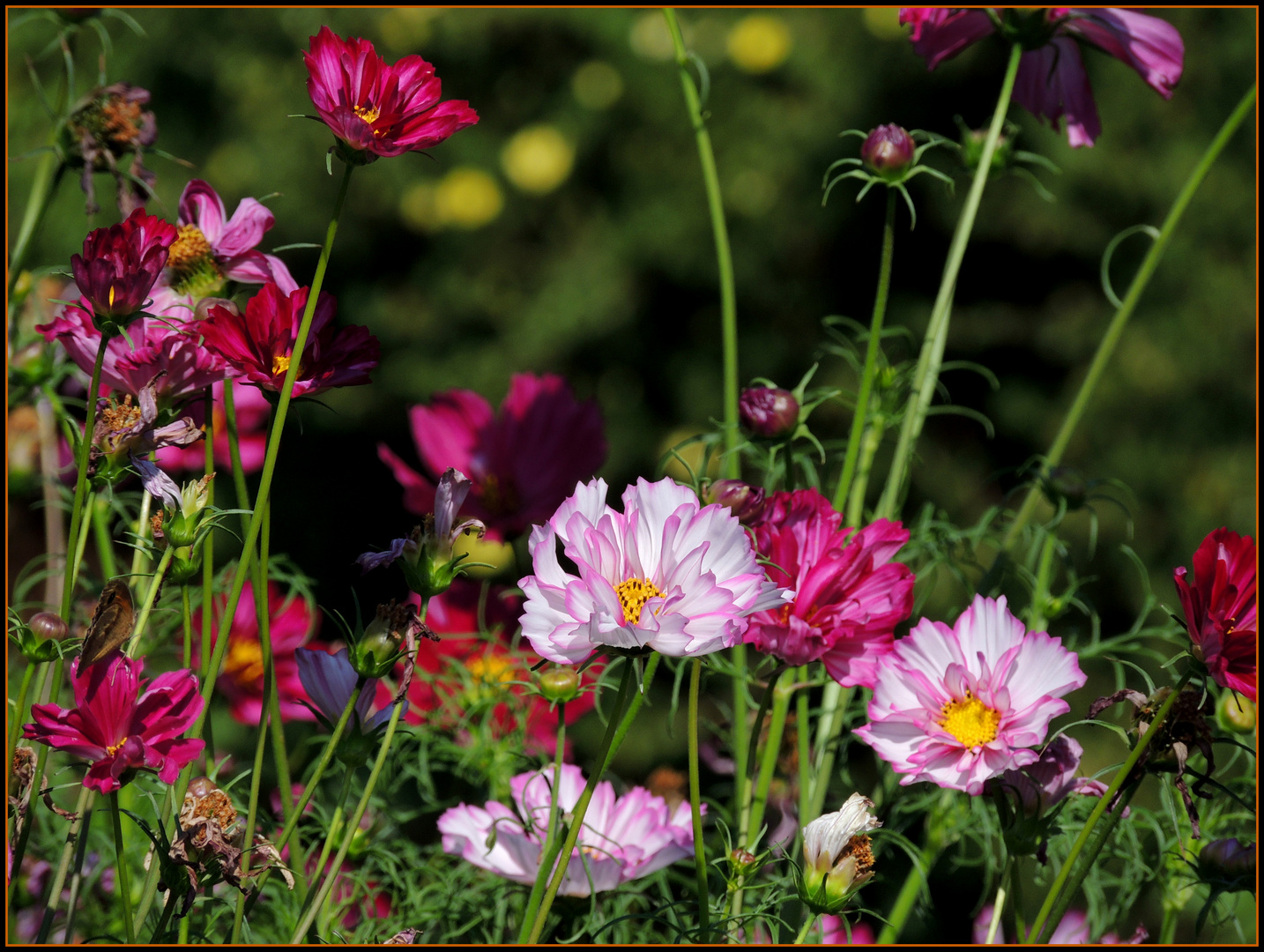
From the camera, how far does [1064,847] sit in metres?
0.47

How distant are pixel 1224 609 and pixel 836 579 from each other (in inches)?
4.2

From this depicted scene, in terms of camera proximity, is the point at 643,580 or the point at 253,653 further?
the point at 253,653

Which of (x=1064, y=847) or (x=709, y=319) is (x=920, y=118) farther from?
(x=1064, y=847)

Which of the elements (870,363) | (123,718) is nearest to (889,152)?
(870,363)

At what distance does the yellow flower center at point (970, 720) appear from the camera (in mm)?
331

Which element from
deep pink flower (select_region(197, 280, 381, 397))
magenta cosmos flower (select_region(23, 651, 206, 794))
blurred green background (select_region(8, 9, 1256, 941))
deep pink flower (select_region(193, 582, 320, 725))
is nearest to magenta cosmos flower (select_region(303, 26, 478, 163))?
deep pink flower (select_region(197, 280, 381, 397))

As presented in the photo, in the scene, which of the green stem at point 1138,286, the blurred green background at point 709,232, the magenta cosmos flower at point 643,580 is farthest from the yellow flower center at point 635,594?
the blurred green background at point 709,232

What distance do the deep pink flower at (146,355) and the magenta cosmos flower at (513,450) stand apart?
0.18 meters

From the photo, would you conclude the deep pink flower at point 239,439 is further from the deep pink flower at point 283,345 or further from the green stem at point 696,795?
the green stem at point 696,795

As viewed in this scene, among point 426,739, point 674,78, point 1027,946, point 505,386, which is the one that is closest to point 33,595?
point 505,386

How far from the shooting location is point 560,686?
0.37m

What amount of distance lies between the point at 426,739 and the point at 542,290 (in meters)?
0.90

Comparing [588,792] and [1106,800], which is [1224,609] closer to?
[1106,800]

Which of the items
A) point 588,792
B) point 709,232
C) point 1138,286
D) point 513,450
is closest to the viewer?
point 588,792
